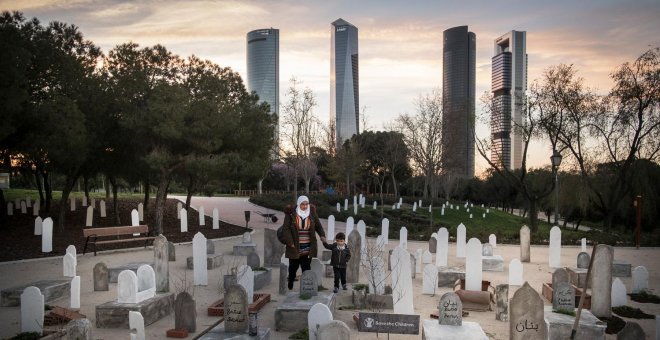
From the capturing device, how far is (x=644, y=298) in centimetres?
1118

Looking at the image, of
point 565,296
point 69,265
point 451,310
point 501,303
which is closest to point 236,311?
point 451,310

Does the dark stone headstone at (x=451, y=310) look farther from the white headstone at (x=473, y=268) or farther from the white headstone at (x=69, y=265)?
the white headstone at (x=69, y=265)

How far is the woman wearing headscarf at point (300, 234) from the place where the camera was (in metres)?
10.9

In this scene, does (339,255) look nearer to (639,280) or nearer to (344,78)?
(639,280)

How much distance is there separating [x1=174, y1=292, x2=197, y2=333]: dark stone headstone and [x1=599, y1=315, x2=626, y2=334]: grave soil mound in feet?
23.2

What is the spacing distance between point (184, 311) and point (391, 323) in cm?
Result: 340

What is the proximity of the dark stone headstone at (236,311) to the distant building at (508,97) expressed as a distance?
2587cm

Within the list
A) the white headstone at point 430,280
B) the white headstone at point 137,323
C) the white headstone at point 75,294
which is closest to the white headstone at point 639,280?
the white headstone at point 430,280

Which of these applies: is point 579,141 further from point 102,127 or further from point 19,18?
point 19,18

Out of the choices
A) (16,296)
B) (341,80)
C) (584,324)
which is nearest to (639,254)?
(584,324)

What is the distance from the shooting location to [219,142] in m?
22.2

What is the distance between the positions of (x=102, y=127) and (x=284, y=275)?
1411 centimetres

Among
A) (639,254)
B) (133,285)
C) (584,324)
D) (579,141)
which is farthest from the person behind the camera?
(579,141)

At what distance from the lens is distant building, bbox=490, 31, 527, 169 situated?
31.0 meters
